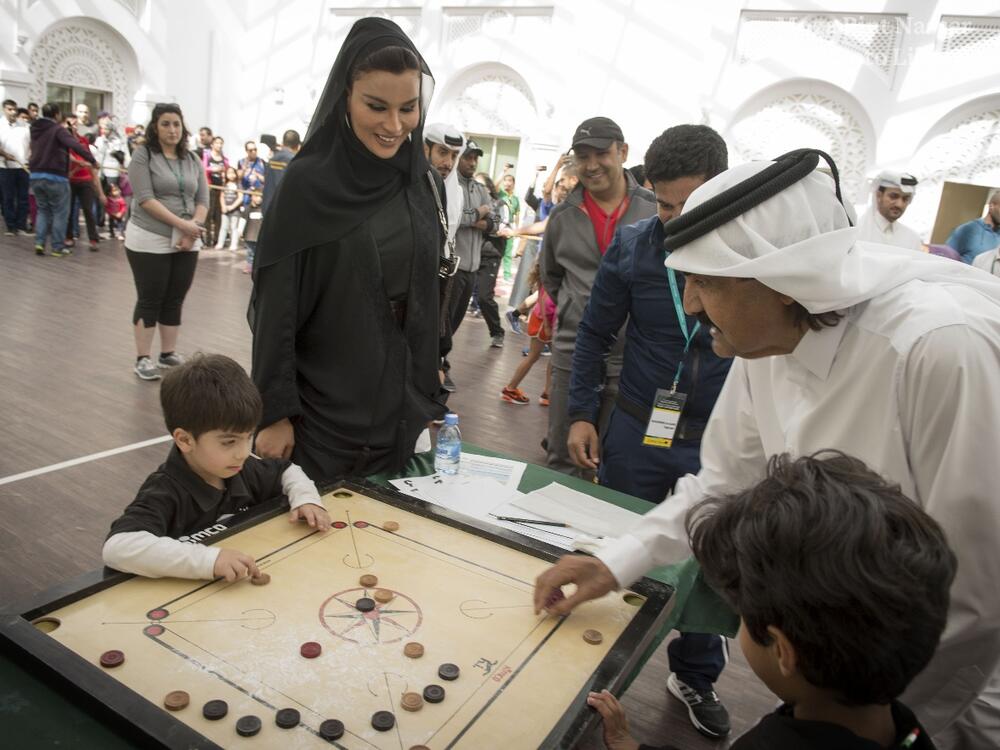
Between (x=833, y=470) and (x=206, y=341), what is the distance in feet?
19.3

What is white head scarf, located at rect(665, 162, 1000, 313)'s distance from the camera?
118 centimetres

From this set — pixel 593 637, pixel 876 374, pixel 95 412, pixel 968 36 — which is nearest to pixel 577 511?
pixel 593 637

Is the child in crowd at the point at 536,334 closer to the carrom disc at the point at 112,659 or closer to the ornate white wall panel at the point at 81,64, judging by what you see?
the carrom disc at the point at 112,659

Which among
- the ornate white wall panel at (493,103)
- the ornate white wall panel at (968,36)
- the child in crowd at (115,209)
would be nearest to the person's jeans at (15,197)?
the child in crowd at (115,209)

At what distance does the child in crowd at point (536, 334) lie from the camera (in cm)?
456

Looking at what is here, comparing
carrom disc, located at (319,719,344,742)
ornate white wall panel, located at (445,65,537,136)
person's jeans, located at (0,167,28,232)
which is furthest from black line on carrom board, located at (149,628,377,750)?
ornate white wall panel, located at (445,65,537,136)

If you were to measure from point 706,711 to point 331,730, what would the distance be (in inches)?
67.7

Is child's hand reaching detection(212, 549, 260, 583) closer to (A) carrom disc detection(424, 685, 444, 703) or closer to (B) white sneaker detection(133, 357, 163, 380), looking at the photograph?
(A) carrom disc detection(424, 685, 444, 703)

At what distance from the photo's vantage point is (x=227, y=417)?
4.91ft

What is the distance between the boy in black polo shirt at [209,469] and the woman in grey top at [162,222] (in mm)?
3332

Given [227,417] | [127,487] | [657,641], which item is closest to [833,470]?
[657,641]

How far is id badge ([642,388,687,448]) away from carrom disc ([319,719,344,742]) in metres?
1.52

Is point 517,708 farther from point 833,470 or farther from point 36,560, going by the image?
point 36,560

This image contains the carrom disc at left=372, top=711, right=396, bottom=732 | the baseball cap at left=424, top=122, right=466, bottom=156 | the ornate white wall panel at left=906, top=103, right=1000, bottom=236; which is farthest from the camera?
the ornate white wall panel at left=906, top=103, right=1000, bottom=236
